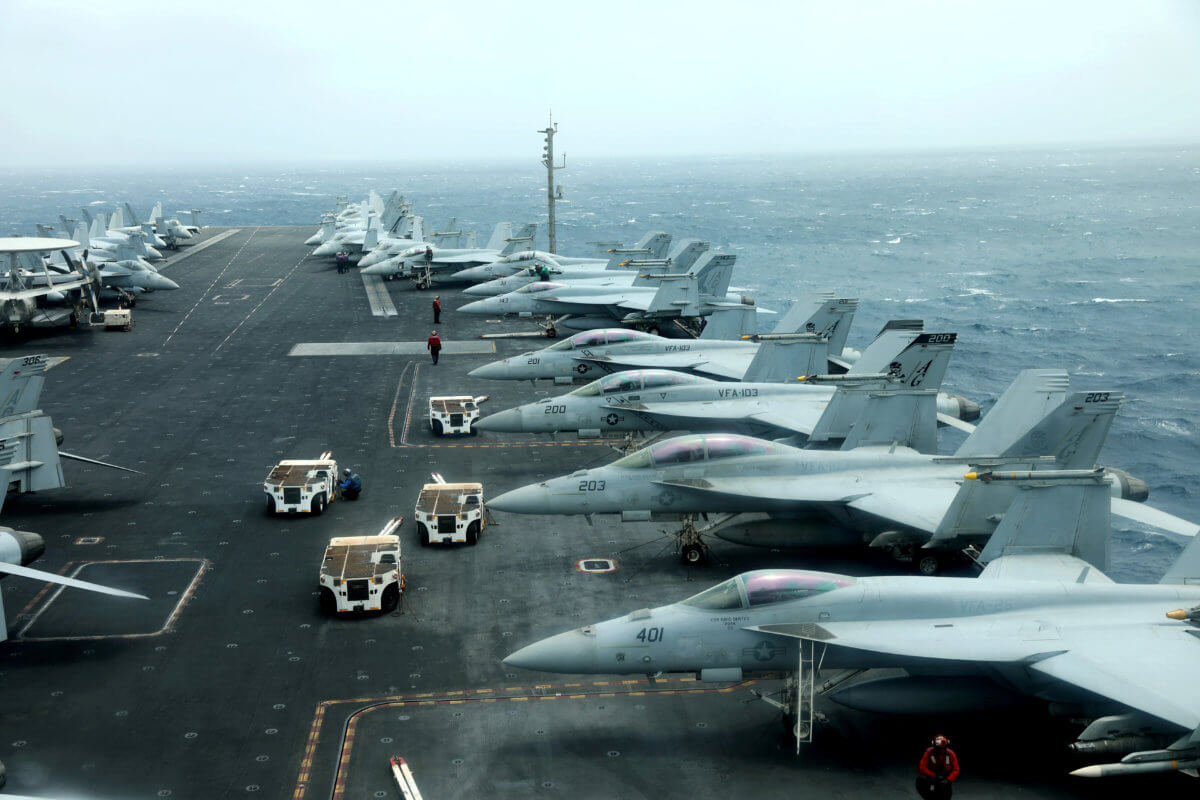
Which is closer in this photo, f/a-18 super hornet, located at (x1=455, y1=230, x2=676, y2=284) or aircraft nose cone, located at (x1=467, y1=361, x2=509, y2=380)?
aircraft nose cone, located at (x1=467, y1=361, x2=509, y2=380)

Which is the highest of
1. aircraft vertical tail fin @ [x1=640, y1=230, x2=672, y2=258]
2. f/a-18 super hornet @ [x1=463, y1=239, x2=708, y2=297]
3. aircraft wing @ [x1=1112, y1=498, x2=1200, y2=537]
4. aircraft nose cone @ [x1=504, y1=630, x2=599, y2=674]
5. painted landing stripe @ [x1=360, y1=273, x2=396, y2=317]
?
aircraft vertical tail fin @ [x1=640, y1=230, x2=672, y2=258]

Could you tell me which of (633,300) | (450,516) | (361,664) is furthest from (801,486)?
(633,300)

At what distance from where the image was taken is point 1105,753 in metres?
14.9

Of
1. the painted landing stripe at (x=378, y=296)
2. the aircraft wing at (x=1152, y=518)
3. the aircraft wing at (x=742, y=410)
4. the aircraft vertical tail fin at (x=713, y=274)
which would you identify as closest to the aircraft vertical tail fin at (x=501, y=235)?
the painted landing stripe at (x=378, y=296)

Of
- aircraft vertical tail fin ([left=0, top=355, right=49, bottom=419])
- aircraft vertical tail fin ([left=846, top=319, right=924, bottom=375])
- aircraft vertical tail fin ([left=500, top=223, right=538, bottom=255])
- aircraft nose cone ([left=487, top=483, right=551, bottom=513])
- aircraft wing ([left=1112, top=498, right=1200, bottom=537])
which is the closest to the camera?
aircraft wing ([left=1112, top=498, right=1200, bottom=537])

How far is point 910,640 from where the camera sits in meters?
16.2

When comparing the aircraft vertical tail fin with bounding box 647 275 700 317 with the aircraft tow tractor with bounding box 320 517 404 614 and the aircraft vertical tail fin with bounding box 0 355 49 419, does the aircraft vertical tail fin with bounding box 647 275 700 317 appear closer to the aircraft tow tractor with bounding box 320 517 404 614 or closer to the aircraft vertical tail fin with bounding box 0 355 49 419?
the aircraft tow tractor with bounding box 320 517 404 614

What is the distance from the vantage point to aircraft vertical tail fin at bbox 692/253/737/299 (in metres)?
49.4

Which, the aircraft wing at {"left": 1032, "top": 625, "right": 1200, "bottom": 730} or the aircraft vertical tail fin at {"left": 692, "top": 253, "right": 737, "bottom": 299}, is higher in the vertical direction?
the aircraft vertical tail fin at {"left": 692, "top": 253, "right": 737, "bottom": 299}

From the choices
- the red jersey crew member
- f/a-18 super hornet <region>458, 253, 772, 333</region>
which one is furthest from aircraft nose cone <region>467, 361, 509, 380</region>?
the red jersey crew member

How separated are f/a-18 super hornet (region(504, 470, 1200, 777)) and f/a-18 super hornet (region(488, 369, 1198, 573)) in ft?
16.8

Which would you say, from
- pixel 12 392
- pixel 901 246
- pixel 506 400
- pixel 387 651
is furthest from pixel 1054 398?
pixel 901 246

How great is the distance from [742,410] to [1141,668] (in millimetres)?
16102

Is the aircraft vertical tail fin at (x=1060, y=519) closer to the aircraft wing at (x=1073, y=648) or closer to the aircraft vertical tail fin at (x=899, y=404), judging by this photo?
the aircraft wing at (x=1073, y=648)
